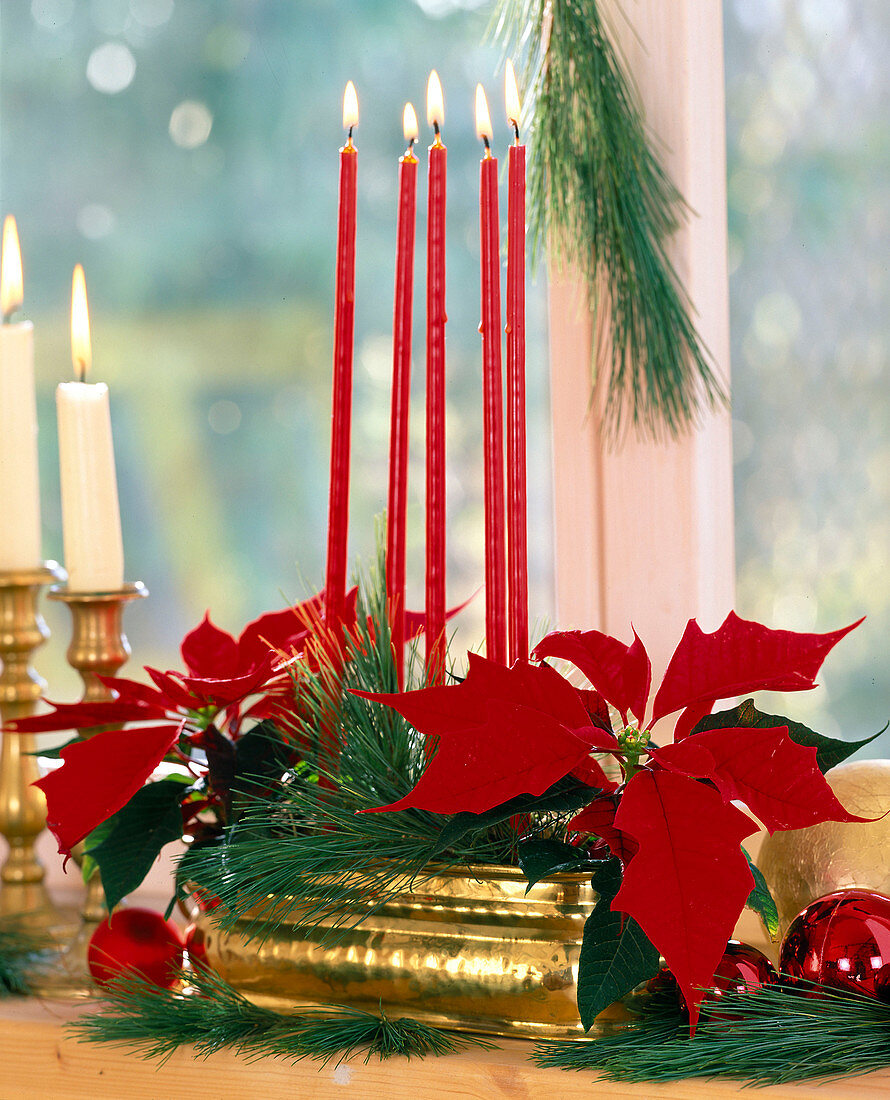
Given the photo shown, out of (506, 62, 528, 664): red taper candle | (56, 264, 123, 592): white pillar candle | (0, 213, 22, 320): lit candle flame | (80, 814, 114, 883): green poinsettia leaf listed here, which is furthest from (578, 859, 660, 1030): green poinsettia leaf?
(0, 213, 22, 320): lit candle flame

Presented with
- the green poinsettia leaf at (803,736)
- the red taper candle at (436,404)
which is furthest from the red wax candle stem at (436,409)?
the green poinsettia leaf at (803,736)

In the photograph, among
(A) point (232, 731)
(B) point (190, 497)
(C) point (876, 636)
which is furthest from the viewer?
(B) point (190, 497)

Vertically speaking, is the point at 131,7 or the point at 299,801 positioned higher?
the point at 131,7

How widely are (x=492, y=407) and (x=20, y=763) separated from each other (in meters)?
0.38

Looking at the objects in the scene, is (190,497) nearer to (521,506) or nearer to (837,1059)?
→ (521,506)

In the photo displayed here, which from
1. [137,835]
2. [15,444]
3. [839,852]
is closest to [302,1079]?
[137,835]

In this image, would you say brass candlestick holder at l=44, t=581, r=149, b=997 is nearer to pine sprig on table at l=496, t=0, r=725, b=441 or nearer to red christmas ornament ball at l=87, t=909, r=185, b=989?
red christmas ornament ball at l=87, t=909, r=185, b=989

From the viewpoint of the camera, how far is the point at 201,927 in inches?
18.6

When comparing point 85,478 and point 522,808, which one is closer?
point 522,808

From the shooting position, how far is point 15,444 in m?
0.63

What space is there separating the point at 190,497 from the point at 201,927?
0.35 m

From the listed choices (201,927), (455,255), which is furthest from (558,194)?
(201,927)

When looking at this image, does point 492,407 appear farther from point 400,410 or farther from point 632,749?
point 632,749

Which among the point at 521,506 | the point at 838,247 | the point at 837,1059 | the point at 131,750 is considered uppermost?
the point at 838,247
